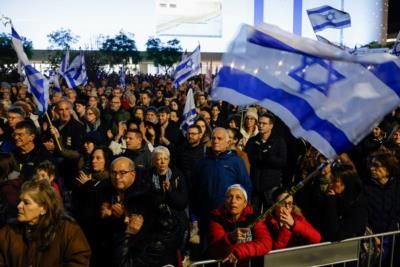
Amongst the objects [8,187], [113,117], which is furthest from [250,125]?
[8,187]

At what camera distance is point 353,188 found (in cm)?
415

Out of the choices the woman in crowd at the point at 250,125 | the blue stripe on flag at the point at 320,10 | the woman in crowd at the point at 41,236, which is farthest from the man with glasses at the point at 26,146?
the blue stripe on flag at the point at 320,10

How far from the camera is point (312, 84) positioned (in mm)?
3164

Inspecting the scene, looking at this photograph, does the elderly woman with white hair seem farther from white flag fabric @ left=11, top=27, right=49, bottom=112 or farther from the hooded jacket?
white flag fabric @ left=11, top=27, right=49, bottom=112

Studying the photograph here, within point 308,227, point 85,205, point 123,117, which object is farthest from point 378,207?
point 123,117

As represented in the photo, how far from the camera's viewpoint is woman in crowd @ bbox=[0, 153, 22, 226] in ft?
11.2

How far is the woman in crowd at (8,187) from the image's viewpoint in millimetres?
3420

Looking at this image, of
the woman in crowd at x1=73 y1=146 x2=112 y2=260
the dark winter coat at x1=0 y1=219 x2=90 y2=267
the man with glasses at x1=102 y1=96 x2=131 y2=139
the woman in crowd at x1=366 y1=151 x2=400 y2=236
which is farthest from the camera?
the man with glasses at x1=102 y1=96 x2=131 y2=139

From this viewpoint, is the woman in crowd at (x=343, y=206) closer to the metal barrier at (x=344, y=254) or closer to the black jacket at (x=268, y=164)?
the metal barrier at (x=344, y=254)

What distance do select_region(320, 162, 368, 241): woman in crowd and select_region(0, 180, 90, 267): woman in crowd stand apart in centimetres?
189

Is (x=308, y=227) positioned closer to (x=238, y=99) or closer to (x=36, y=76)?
(x=238, y=99)

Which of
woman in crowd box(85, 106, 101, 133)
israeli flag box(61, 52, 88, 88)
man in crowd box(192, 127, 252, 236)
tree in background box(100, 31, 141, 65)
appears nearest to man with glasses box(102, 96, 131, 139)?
woman in crowd box(85, 106, 101, 133)

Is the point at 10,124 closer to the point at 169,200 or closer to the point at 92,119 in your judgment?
the point at 92,119

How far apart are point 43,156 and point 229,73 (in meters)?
2.66
